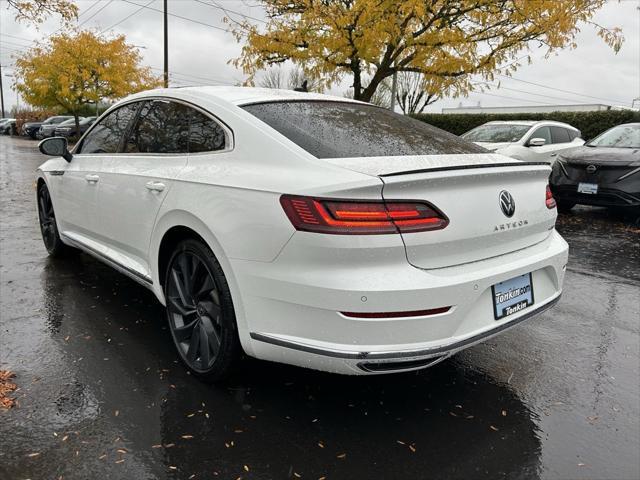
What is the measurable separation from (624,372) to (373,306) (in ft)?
6.67

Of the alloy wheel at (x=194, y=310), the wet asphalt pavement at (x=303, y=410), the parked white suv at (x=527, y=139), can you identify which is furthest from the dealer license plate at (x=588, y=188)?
the alloy wheel at (x=194, y=310)

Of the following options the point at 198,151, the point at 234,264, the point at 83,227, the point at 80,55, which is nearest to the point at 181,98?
the point at 198,151

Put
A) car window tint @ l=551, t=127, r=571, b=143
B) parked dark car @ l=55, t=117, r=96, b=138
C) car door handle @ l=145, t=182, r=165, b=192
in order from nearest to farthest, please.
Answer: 1. car door handle @ l=145, t=182, r=165, b=192
2. car window tint @ l=551, t=127, r=571, b=143
3. parked dark car @ l=55, t=117, r=96, b=138

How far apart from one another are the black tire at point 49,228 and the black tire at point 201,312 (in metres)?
2.42

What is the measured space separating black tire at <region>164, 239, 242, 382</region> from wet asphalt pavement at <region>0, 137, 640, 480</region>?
0.49 feet

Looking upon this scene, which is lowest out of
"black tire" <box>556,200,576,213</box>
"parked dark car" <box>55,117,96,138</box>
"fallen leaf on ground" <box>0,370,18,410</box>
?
"fallen leaf on ground" <box>0,370,18,410</box>

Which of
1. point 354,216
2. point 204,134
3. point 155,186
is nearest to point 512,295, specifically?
A: point 354,216

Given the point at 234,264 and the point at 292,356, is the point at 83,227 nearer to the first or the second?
the point at 234,264

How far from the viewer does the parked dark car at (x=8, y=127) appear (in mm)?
44384

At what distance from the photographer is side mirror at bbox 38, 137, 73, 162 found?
4.39 m

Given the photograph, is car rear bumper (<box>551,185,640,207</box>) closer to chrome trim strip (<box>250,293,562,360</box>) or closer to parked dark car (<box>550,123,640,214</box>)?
parked dark car (<box>550,123,640,214</box>)

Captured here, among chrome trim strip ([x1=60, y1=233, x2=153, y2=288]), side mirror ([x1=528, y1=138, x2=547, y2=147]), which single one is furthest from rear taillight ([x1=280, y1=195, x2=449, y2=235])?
side mirror ([x1=528, y1=138, x2=547, y2=147])

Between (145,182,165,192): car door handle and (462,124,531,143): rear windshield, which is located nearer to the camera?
(145,182,165,192): car door handle

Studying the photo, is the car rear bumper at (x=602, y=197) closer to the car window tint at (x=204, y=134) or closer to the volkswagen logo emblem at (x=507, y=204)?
the volkswagen logo emblem at (x=507, y=204)
